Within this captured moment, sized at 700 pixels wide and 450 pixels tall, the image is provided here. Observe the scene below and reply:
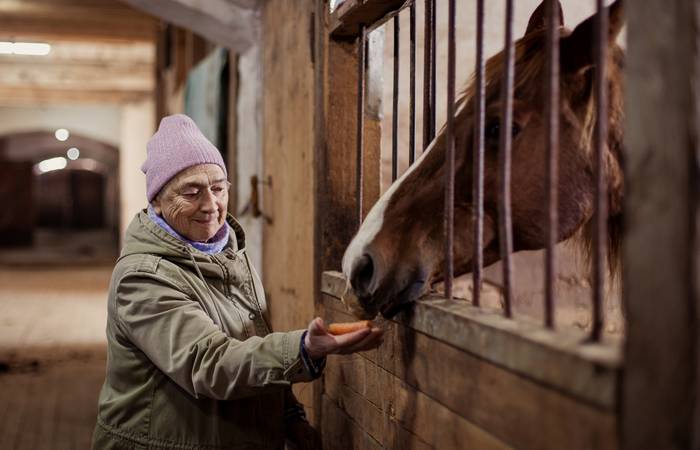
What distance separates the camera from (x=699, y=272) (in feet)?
3.03

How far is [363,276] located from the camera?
168 centimetres

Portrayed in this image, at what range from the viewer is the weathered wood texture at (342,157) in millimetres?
2479

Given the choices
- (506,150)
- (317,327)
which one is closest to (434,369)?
(317,327)

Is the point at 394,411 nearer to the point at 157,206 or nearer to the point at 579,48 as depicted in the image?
the point at 157,206

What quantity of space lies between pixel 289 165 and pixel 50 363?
137 inches

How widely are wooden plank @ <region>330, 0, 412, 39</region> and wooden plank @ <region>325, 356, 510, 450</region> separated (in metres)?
1.04

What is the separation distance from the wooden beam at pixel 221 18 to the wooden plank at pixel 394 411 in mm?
2333

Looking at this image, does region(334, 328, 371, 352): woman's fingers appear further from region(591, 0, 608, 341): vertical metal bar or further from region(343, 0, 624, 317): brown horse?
region(591, 0, 608, 341): vertical metal bar

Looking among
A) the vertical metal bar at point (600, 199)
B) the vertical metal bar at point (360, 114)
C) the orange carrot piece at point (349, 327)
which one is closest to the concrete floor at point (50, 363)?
the vertical metal bar at point (360, 114)

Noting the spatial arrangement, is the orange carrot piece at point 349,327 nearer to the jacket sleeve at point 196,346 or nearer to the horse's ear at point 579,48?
the jacket sleeve at point 196,346

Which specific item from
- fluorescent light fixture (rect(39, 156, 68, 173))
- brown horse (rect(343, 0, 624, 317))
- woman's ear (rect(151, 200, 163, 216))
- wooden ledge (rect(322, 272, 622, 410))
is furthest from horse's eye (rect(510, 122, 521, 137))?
fluorescent light fixture (rect(39, 156, 68, 173))

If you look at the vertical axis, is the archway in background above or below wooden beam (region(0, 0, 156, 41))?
below

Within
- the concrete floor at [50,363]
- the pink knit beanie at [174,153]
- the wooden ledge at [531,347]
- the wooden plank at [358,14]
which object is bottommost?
the concrete floor at [50,363]

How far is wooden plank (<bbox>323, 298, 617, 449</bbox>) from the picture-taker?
3.62 ft
